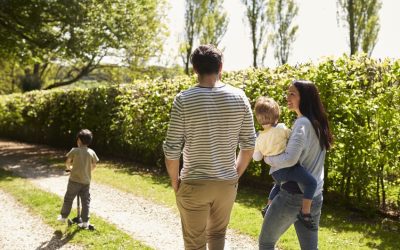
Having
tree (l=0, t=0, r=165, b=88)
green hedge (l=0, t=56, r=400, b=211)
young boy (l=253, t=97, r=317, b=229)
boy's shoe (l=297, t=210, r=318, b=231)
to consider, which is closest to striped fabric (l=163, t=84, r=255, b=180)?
young boy (l=253, t=97, r=317, b=229)

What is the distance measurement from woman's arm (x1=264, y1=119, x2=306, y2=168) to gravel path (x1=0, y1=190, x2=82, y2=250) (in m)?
3.76

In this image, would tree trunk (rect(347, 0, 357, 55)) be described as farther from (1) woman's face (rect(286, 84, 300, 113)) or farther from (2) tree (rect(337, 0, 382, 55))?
(1) woman's face (rect(286, 84, 300, 113))

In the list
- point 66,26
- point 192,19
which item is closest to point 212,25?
point 192,19

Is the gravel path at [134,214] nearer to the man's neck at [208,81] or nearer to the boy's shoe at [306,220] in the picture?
the boy's shoe at [306,220]

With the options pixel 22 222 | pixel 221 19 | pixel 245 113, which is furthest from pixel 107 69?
pixel 245 113

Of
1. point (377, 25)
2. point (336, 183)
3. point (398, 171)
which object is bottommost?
point (336, 183)

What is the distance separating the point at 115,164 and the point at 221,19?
27.6 metres

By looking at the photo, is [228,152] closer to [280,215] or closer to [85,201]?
[280,215]

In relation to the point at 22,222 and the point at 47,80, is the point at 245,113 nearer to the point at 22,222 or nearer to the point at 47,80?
the point at 22,222

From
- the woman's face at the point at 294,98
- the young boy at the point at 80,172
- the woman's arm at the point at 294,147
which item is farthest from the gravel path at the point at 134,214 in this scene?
the woman's face at the point at 294,98

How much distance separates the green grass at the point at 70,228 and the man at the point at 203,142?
2.88 metres

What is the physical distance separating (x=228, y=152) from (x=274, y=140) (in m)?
0.42

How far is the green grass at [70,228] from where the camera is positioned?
5902mm

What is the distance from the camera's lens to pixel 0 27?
57.2 feet
